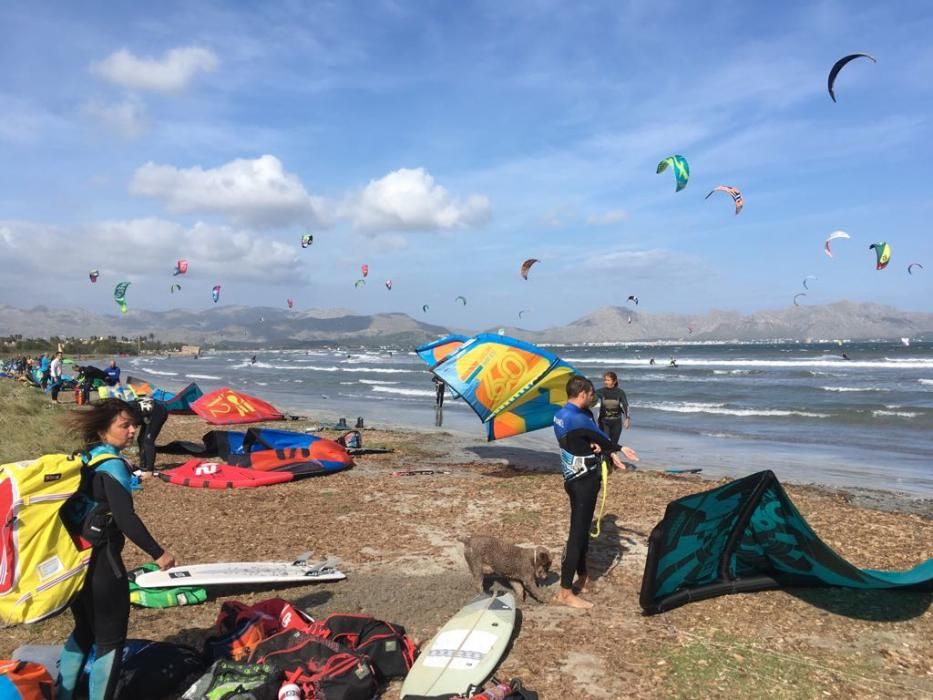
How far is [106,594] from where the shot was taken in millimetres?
3148

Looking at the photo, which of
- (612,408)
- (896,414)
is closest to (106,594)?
(612,408)

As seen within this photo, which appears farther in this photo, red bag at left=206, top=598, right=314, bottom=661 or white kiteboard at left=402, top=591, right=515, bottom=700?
red bag at left=206, top=598, right=314, bottom=661

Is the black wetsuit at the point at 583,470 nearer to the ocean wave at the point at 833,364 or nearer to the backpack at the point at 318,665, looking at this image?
the backpack at the point at 318,665

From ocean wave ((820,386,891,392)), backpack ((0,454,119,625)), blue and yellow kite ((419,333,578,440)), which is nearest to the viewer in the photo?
backpack ((0,454,119,625))

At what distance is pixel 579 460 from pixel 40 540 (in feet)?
11.3

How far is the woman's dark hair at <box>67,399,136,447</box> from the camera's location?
10.8 ft

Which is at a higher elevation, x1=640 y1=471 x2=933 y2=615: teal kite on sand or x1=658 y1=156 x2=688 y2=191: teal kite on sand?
x1=658 y1=156 x2=688 y2=191: teal kite on sand

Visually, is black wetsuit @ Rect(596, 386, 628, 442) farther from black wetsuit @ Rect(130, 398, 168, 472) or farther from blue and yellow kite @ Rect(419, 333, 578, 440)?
black wetsuit @ Rect(130, 398, 168, 472)

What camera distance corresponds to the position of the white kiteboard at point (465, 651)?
154 inches

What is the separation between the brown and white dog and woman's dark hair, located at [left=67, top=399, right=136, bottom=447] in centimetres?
310

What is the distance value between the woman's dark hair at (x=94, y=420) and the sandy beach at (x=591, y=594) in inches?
83.3

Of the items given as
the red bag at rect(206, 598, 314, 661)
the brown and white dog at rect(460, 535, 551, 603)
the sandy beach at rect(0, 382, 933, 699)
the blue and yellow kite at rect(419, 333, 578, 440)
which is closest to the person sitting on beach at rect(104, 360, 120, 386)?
the sandy beach at rect(0, 382, 933, 699)

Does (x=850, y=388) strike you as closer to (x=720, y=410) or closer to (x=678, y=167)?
(x=720, y=410)

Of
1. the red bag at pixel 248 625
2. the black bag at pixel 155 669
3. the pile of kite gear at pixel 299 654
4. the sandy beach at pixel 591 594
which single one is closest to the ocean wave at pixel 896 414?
the sandy beach at pixel 591 594
